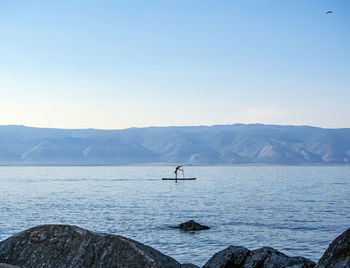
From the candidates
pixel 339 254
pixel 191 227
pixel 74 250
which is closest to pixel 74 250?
pixel 74 250

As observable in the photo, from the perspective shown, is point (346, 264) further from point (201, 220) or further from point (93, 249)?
point (201, 220)

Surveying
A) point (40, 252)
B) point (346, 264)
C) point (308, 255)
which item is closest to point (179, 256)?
point (308, 255)

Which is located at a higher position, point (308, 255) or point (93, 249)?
point (93, 249)

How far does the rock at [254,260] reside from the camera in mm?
15556

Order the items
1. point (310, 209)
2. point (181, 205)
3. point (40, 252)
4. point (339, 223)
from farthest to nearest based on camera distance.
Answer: point (181, 205) < point (310, 209) < point (339, 223) < point (40, 252)

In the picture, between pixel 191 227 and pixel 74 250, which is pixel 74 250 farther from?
pixel 191 227

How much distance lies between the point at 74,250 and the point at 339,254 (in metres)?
5.81

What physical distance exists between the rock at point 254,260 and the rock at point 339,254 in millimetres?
6366

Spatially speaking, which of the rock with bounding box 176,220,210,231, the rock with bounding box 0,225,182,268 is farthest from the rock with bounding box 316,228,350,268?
the rock with bounding box 176,220,210,231

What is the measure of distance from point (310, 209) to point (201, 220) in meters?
18.6

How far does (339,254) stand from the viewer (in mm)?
8930

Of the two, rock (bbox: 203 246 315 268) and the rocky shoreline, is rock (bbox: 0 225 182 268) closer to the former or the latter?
the rocky shoreline

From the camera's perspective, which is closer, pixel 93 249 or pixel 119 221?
pixel 93 249

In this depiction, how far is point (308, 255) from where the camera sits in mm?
28906
